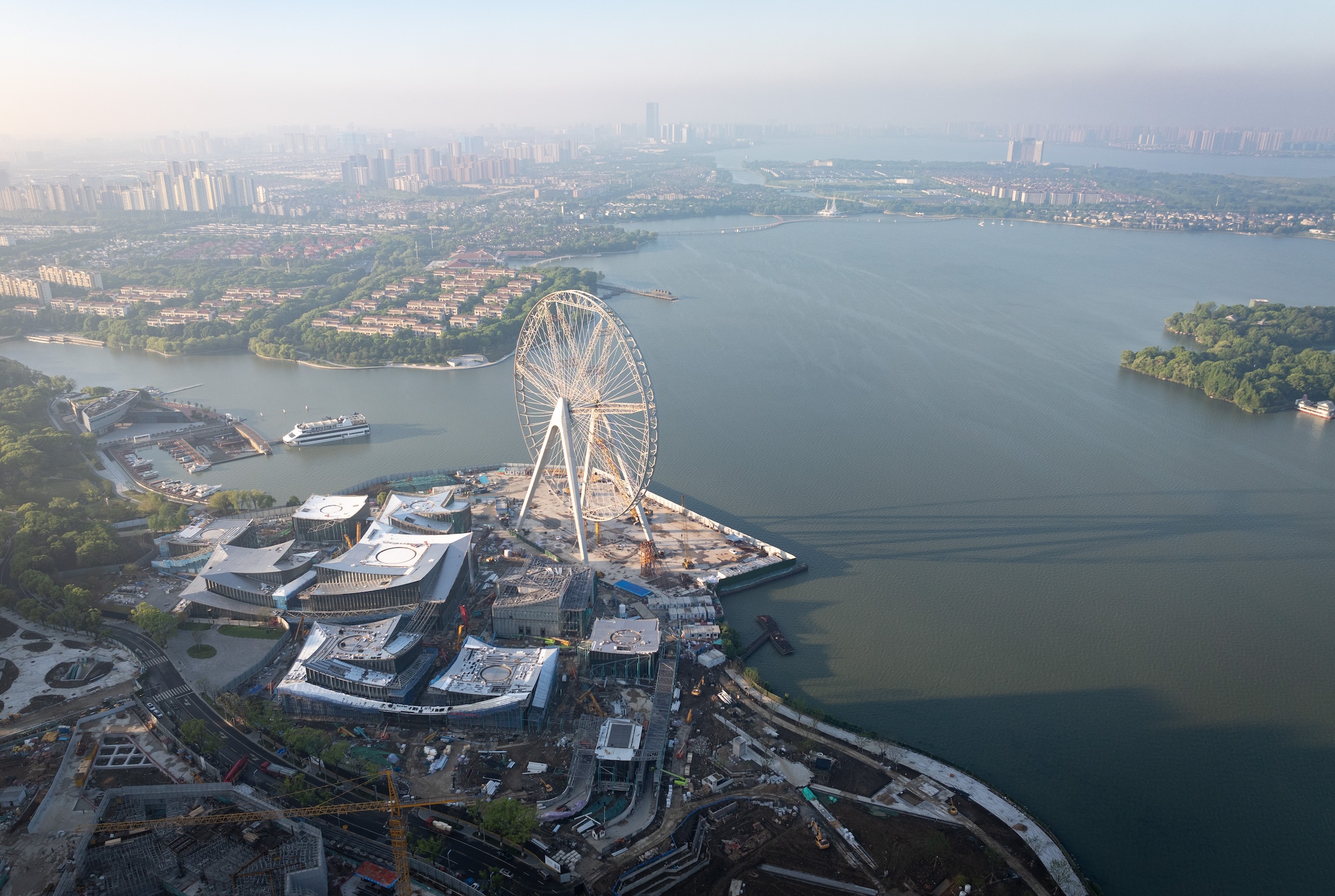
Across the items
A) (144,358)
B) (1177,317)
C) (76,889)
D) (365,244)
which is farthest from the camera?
(365,244)

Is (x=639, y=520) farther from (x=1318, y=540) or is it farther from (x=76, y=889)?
(x=1318, y=540)

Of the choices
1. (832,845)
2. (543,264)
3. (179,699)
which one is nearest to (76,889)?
(179,699)

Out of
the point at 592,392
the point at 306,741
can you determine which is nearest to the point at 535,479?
the point at 592,392

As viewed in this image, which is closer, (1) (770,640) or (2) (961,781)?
(2) (961,781)

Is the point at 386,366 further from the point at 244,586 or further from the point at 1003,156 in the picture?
→ the point at 1003,156

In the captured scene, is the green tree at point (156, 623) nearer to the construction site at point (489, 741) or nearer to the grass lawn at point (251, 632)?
the construction site at point (489, 741)

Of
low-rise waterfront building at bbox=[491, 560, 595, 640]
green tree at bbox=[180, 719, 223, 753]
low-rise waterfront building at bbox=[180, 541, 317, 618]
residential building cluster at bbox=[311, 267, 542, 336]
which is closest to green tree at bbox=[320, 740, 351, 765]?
green tree at bbox=[180, 719, 223, 753]
